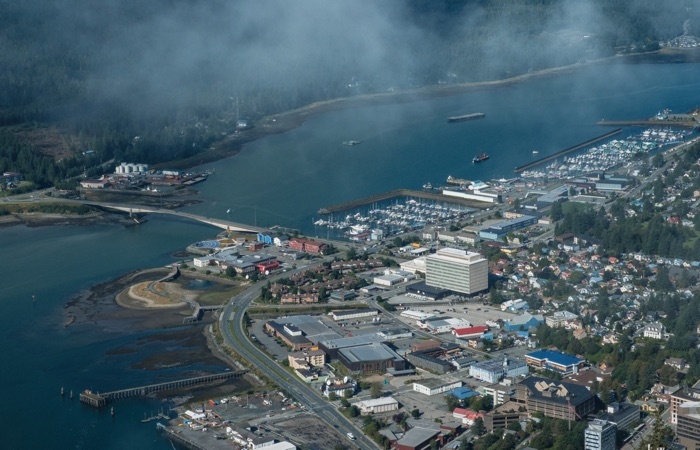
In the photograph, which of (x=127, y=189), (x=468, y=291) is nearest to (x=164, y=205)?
(x=127, y=189)

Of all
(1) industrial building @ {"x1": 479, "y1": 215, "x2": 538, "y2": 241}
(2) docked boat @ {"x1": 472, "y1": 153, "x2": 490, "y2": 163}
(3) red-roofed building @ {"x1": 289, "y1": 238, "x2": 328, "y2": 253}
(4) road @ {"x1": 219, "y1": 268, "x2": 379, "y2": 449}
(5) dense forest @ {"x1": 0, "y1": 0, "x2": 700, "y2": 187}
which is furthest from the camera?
(5) dense forest @ {"x1": 0, "y1": 0, "x2": 700, "y2": 187}

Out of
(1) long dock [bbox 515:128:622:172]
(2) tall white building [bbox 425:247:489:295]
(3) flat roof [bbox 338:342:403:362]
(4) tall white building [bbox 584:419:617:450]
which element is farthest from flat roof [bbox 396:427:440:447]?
(1) long dock [bbox 515:128:622:172]

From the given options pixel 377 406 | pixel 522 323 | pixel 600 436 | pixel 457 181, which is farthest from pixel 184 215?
pixel 600 436

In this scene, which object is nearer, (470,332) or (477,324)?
(470,332)

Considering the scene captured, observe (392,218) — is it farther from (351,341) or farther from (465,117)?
(465,117)

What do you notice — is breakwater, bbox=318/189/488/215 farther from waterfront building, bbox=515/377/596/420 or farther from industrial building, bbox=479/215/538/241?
waterfront building, bbox=515/377/596/420

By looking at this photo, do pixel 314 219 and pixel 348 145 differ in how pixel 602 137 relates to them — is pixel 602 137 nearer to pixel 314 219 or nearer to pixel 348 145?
pixel 348 145
